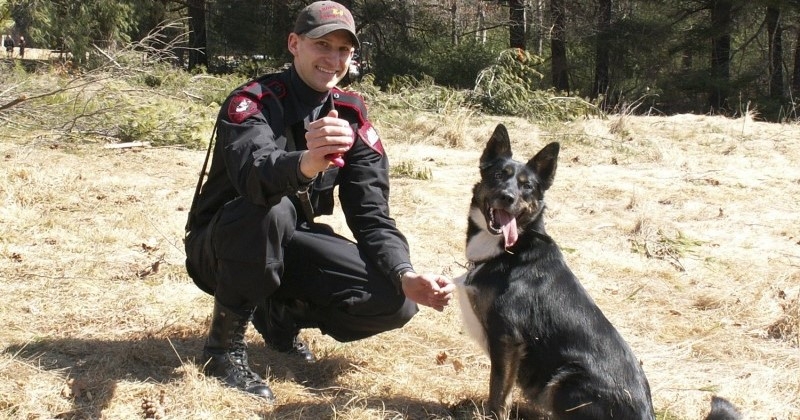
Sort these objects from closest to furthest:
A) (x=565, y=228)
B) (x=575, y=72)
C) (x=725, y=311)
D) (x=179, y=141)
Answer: (x=725, y=311) < (x=565, y=228) < (x=179, y=141) < (x=575, y=72)


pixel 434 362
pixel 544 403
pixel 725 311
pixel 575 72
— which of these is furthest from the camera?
pixel 575 72

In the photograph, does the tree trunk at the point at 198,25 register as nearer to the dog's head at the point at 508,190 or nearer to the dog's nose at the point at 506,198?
the dog's head at the point at 508,190

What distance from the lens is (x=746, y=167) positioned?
842 cm

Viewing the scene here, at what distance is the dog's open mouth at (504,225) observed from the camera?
3193mm

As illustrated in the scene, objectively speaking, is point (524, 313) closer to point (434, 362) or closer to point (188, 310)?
point (434, 362)

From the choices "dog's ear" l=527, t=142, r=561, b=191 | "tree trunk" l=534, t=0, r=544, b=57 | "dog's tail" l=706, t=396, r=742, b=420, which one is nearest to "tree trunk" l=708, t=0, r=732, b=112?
"tree trunk" l=534, t=0, r=544, b=57

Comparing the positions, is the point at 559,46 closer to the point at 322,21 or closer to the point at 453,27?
the point at 453,27

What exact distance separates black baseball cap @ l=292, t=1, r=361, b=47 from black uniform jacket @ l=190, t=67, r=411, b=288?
0.82 ft

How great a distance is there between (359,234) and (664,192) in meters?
4.69

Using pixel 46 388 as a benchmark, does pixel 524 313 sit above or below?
above

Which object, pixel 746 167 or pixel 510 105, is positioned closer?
pixel 746 167

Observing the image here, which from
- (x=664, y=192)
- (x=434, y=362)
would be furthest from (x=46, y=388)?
(x=664, y=192)

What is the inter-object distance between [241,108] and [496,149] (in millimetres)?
1222

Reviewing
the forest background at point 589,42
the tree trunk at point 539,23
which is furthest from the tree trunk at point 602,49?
the tree trunk at point 539,23
